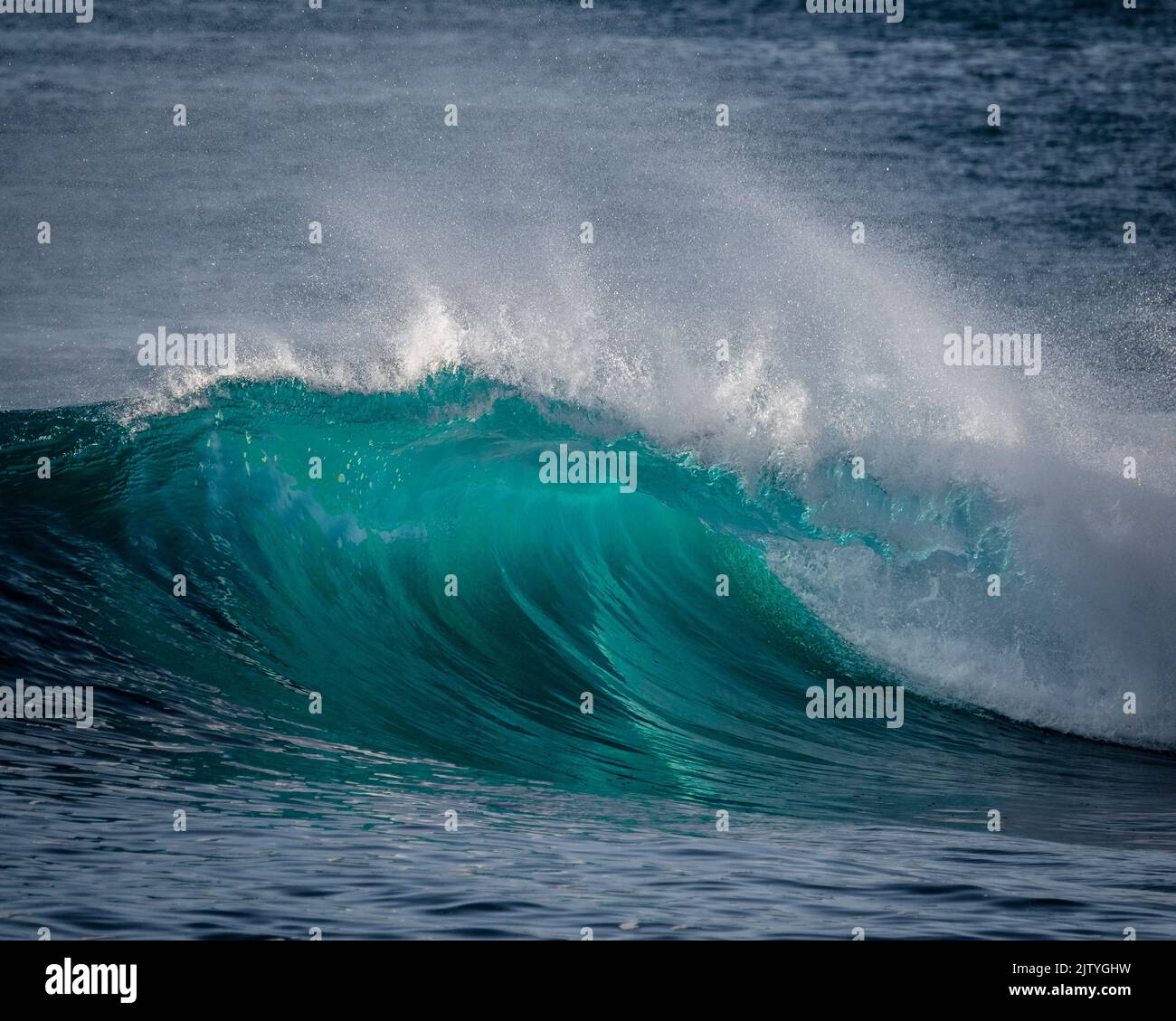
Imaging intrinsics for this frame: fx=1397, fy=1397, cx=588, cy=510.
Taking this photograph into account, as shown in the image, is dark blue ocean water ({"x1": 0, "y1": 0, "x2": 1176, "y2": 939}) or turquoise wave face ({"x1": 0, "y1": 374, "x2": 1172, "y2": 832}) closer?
dark blue ocean water ({"x1": 0, "y1": 0, "x2": 1176, "y2": 939})

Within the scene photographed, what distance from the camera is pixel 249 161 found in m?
28.9

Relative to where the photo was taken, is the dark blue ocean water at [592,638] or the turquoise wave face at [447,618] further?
the turquoise wave face at [447,618]

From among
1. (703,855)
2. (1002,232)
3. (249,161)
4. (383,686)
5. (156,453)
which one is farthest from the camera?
(1002,232)

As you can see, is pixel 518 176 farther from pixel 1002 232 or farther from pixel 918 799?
pixel 918 799

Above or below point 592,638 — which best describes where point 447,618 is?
above

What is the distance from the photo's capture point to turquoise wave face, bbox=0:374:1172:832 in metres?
7.15

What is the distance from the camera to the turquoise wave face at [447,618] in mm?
7152

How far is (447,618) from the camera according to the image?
376 inches

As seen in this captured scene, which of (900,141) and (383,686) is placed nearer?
(383,686)
